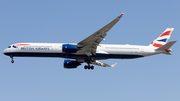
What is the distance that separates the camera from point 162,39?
53.2 meters

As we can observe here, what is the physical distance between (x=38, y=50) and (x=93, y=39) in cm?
896

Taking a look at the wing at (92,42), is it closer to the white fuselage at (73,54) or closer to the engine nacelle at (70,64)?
the white fuselage at (73,54)

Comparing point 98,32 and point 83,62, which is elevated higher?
point 98,32

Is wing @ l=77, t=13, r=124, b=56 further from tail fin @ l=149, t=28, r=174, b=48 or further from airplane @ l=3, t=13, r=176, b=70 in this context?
tail fin @ l=149, t=28, r=174, b=48

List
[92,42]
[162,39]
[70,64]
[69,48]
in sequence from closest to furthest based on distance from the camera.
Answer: [69,48]
[92,42]
[162,39]
[70,64]

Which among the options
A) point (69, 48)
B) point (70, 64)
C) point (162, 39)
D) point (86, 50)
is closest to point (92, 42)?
point (86, 50)

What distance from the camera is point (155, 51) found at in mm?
49688

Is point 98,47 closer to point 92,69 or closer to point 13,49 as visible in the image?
point 92,69

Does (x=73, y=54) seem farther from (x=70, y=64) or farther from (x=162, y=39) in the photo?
(x=162, y=39)

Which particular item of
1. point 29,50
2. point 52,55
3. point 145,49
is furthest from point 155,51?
point 29,50

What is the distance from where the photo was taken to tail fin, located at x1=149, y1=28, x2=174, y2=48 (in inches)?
2059

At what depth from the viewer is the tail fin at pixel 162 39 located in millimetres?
52306

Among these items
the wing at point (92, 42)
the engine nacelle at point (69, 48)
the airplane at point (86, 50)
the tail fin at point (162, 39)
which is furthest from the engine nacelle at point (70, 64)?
the tail fin at point (162, 39)

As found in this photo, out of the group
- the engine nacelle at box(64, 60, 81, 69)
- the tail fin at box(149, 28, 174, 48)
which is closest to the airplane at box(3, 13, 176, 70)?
the tail fin at box(149, 28, 174, 48)
